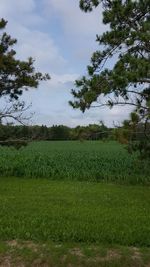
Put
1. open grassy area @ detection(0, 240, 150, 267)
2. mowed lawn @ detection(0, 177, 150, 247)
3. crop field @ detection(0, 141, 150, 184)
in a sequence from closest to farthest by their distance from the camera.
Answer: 1. open grassy area @ detection(0, 240, 150, 267)
2. mowed lawn @ detection(0, 177, 150, 247)
3. crop field @ detection(0, 141, 150, 184)

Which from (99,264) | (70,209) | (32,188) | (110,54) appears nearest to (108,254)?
(99,264)

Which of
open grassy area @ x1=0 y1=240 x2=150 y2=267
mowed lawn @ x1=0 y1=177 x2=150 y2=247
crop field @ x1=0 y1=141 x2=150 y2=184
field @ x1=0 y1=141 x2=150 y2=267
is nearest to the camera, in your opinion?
open grassy area @ x1=0 y1=240 x2=150 y2=267

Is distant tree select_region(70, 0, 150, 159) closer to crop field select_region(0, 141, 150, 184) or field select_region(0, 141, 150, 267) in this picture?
field select_region(0, 141, 150, 267)

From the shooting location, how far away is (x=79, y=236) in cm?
1115

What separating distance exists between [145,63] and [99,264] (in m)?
4.57

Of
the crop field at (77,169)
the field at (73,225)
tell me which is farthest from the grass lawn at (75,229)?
the crop field at (77,169)

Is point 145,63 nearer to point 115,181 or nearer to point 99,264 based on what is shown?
point 99,264

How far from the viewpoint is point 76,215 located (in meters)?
13.2

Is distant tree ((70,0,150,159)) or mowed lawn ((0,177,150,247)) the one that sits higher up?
distant tree ((70,0,150,159))

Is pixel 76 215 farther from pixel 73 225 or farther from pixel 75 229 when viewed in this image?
A: pixel 75 229

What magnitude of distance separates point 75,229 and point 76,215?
63.7 inches

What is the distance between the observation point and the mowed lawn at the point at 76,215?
441 inches

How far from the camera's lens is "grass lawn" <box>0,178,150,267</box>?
399 inches

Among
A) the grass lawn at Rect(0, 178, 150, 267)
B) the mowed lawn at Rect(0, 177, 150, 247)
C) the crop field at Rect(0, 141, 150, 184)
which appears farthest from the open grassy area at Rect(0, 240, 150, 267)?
the crop field at Rect(0, 141, 150, 184)
